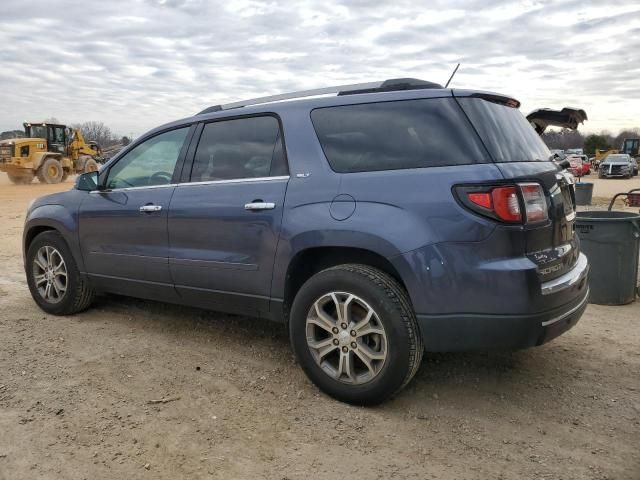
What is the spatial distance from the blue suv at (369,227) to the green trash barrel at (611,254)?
2.11 m

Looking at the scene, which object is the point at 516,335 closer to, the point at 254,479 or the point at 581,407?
the point at 581,407

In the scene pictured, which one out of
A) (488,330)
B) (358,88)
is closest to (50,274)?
(358,88)

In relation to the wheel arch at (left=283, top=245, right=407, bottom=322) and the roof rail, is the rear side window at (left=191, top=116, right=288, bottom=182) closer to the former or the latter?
the roof rail

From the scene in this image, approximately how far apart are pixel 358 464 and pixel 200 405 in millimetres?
1065

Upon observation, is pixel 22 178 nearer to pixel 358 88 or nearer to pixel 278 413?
pixel 358 88

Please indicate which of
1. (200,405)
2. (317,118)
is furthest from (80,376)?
(317,118)

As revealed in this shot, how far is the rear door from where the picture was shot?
3564 mm

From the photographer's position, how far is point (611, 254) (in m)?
5.38

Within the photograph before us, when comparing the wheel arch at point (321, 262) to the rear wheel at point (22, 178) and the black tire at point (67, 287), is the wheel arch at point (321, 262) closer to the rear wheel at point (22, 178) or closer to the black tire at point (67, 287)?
the black tire at point (67, 287)

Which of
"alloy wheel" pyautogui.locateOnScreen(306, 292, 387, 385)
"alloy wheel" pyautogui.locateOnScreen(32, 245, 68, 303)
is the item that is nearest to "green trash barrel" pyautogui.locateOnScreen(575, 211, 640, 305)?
"alloy wheel" pyautogui.locateOnScreen(306, 292, 387, 385)

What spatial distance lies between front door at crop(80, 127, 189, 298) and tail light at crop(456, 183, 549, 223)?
228 centimetres

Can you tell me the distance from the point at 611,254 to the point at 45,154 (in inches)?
936

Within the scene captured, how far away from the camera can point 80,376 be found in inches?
143

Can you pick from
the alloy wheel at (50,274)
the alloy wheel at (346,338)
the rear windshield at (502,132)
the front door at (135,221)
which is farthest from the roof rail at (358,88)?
the alloy wheel at (50,274)
